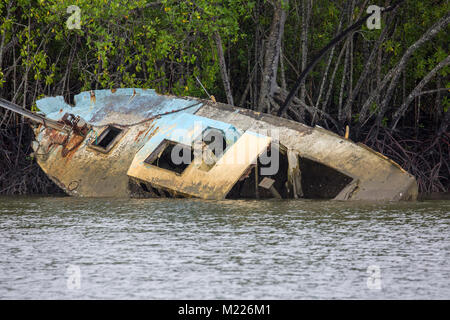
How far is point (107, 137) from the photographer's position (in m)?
13.7

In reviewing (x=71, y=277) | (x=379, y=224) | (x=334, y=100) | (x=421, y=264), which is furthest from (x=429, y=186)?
(x=71, y=277)

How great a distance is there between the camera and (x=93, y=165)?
41.6ft

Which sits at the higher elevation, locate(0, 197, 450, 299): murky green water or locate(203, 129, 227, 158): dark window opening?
locate(203, 129, 227, 158): dark window opening

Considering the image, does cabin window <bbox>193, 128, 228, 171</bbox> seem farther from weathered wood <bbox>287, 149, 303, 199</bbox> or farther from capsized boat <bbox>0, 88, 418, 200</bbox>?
weathered wood <bbox>287, 149, 303, 199</bbox>

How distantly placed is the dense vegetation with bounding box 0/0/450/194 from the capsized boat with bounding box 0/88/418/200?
1.16m

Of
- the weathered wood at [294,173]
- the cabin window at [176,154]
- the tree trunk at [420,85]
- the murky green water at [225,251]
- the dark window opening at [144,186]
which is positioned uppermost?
the tree trunk at [420,85]

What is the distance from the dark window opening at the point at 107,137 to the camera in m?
12.9

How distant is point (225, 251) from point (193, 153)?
4.70m

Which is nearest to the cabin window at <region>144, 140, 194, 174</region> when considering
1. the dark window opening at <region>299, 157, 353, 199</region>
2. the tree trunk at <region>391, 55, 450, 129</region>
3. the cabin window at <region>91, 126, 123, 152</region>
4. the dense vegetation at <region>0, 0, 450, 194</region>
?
the cabin window at <region>91, 126, 123, 152</region>

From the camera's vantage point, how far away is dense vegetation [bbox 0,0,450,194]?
1434cm

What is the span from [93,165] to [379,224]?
488cm

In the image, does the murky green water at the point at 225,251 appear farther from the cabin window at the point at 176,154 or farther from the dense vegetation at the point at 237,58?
the dense vegetation at the point at 237,58

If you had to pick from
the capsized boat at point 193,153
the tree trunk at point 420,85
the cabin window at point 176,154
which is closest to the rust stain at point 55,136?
the capsized boat at point 193,153

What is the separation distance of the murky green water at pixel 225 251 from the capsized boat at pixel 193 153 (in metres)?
0.69
